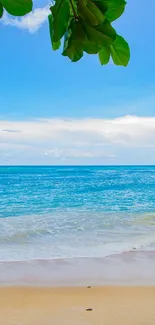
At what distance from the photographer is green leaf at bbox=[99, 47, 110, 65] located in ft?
1.64

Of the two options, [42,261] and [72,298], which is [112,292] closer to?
[72,298]

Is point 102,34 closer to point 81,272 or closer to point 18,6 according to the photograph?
point 18,6

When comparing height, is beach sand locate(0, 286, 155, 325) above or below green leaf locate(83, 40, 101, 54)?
below

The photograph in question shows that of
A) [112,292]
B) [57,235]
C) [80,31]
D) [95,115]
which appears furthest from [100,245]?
[95,115]

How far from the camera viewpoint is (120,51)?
0.50 metres

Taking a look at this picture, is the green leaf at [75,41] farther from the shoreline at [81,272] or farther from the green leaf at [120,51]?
the shoreline at [81,272]

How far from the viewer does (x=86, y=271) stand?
465 cm

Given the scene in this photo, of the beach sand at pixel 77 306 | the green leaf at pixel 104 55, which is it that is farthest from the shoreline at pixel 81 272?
the green leaf at pixel 104 55

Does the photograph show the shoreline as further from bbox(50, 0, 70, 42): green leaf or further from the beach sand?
bbox(50, 0, 70, 42): green leaf

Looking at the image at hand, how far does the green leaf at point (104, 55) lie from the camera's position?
50 centimetres

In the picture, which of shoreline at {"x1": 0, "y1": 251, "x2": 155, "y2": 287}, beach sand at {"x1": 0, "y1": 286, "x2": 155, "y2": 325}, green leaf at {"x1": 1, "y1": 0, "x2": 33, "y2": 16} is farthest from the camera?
shoreline at {"x1": 0, "y1": 251, "x2": 155, "y2": 287}

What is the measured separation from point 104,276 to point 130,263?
0.61 m

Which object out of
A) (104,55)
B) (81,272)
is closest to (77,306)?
(81,272)

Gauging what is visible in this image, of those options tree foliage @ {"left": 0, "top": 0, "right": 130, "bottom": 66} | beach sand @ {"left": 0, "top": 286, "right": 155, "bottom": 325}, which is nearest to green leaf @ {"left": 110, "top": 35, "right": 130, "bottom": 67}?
tree foliage @ {"left": 0, "top": 0, "right": 130, "bottom": 66}
